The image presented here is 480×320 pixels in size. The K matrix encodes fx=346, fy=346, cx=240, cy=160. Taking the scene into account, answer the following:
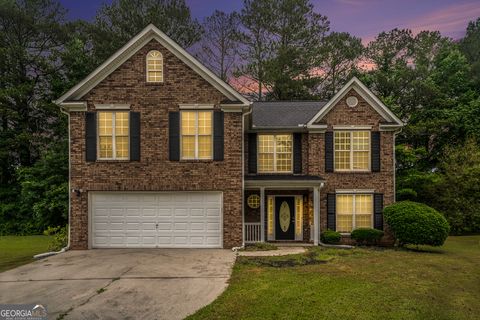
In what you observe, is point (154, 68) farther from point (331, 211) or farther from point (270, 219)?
point (331, 211)

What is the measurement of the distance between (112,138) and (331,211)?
1048 cm

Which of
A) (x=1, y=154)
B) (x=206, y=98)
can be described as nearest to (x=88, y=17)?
(x=1, y=154)

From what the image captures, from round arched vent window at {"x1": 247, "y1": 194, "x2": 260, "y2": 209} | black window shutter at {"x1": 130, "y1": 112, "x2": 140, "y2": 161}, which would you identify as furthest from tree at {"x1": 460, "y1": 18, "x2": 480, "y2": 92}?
black window shutter at {"x1": 130, "y1": 112, "x2": 140, "y2": 161}

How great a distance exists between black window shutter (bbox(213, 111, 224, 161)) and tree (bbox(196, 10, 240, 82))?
65.9 ft

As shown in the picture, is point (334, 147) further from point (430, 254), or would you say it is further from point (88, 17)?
point (88, 17)

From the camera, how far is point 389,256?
13.2 m

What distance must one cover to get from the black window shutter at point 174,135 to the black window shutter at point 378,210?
9580mm

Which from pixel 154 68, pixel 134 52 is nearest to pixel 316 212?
pixel 154 68

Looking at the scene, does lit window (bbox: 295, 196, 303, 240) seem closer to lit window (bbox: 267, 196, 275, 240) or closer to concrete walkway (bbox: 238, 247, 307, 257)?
lit window (bbox: 267, 196, 275, 240)

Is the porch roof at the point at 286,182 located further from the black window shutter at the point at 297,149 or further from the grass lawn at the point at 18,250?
the grass lawn at the point at 18,250

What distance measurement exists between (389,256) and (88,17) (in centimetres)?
3147

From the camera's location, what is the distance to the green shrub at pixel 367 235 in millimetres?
15781

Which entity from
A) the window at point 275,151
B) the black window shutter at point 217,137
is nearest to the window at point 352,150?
the window at point 275,151

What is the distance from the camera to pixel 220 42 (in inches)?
1326
